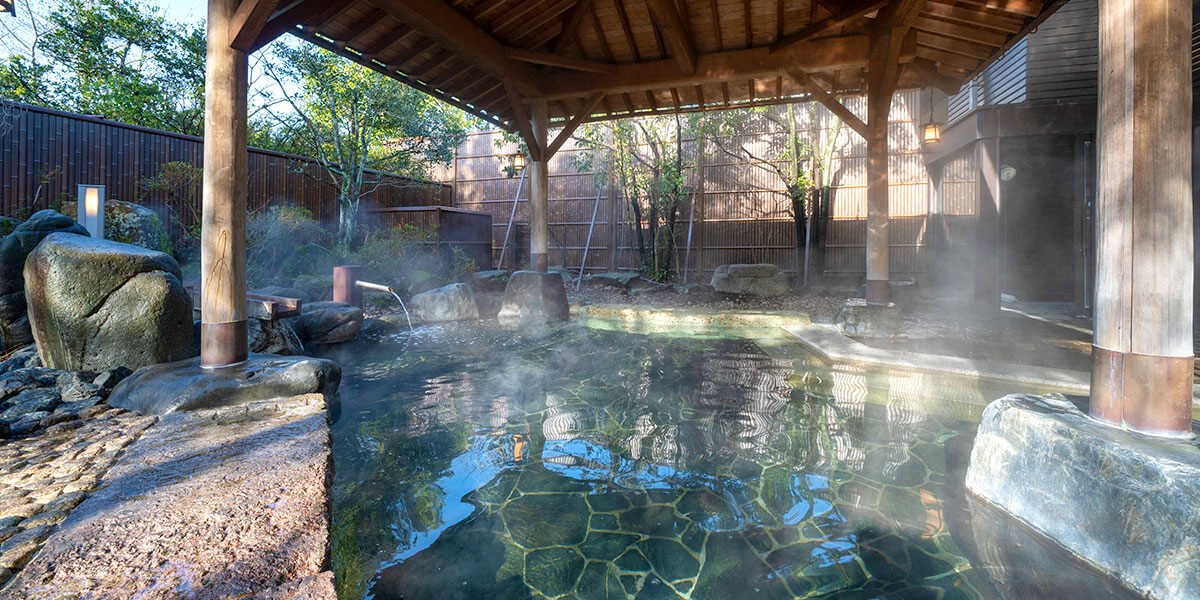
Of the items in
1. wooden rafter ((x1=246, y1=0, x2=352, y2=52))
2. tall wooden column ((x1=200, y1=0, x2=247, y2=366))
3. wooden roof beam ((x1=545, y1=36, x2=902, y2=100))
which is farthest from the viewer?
wooden roof beam ((x1=545, y1=36, x2=902, y2=100))

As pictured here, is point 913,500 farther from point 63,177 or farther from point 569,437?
point 63,177

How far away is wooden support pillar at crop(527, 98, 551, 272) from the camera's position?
24.4 ft

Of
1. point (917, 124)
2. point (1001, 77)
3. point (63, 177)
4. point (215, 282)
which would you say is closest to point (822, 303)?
point (1001, 77)

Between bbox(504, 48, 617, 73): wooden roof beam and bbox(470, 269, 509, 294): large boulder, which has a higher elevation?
bbox(504, 48, 617, 73): wooden roof beam

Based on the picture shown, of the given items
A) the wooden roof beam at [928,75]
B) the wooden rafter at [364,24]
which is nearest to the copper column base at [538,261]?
the wooden rafter at [364,24]

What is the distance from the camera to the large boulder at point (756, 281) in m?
9.49

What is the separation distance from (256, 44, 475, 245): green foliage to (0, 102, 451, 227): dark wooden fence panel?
2.68ft

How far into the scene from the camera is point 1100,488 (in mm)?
1827

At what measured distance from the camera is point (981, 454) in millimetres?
2471

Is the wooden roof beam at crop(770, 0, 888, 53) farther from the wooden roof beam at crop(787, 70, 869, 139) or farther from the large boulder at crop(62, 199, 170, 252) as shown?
the large boulder at crop(62, 199, 170, 252)

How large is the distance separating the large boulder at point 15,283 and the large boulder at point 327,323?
199cm

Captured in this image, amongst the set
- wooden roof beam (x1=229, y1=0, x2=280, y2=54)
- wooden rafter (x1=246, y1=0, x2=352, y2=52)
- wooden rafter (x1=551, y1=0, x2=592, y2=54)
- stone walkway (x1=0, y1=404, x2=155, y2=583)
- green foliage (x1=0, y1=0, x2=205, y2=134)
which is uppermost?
green foliage (x1=0, y1=0, x2=205, y2=134)

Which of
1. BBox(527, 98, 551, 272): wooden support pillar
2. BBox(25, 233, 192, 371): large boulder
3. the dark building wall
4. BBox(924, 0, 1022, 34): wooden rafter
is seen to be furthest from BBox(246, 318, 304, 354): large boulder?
the dark building wall

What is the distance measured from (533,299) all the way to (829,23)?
195 inches
